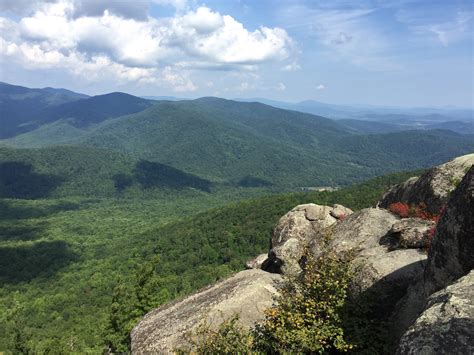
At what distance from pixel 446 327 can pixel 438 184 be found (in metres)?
19.2

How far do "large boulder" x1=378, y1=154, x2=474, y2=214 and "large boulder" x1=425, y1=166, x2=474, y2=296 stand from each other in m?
13.2

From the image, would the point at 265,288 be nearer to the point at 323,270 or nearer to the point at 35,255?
the point at 323,270

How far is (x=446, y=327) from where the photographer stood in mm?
8742

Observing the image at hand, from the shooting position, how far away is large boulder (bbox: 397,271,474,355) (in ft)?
27.4

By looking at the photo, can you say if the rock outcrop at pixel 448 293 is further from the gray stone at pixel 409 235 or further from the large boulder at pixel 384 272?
the gray stone at pixel 409 235

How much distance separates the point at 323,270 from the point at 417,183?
17809 mm

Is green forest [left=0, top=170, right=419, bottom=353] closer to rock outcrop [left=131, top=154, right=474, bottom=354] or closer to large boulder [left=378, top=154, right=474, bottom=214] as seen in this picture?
rock outcrop [left=131, top=154, right=474, bottom=354]

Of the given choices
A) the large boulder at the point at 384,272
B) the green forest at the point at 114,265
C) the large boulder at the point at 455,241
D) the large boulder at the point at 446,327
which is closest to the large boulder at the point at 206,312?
the large boulder at the point at 384,272

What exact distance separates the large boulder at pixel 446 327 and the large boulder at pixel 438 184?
1642 cm

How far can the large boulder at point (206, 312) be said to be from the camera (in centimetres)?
1748

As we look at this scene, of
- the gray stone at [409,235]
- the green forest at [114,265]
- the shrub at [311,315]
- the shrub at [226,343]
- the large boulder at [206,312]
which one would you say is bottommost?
the green forest at [114,265]

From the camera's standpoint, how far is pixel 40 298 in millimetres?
133750

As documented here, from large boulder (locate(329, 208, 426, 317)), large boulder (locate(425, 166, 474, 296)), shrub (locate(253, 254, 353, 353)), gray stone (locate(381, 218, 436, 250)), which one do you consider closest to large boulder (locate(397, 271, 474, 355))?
large boulder (locate(425, 166, 474, 296))

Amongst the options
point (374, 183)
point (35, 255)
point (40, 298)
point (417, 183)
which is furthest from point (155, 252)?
point (417, 183)
